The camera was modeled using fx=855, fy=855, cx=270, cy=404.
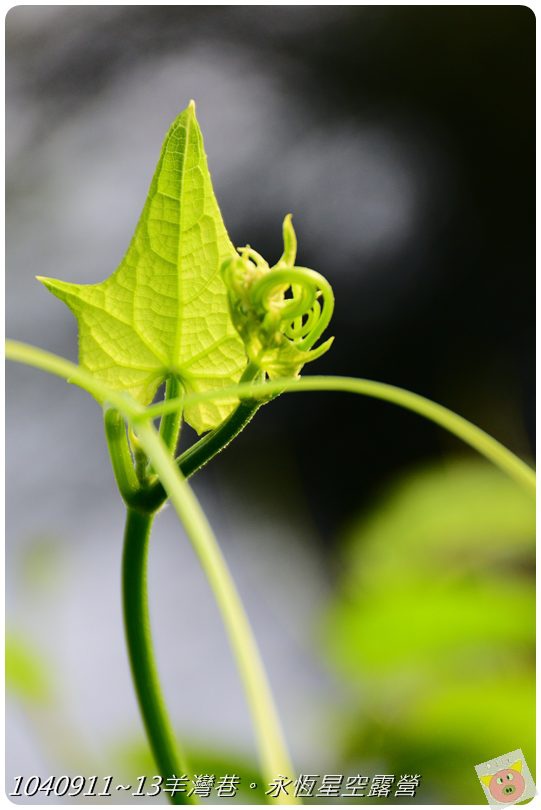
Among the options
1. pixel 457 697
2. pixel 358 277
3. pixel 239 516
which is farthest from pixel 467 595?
pixel 358 277

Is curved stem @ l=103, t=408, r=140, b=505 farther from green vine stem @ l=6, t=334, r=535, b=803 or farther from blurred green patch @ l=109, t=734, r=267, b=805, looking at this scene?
blurred green patch @ l=109, t=734, r=267, b=805

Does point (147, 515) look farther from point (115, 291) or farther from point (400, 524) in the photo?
point (400, 524)

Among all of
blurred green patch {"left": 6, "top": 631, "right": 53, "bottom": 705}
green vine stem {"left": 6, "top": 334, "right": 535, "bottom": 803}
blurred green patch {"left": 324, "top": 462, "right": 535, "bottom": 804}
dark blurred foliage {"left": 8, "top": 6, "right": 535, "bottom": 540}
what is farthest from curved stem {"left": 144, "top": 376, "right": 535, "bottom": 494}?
dark blurred foliage {"left": 8, "top": 6, "right": 535, "bottom": 540}

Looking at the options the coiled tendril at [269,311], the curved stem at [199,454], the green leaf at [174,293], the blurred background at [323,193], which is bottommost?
the curved stem at [199,454]

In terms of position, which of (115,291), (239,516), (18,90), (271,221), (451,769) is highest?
(18,90)

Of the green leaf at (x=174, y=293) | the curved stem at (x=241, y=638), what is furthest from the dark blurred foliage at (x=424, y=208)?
the curved stem at (x=241, y=638)

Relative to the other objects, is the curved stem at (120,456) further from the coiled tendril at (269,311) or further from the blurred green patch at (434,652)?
the blurred green patch at (434,652)

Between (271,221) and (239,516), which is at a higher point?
(271,221)
